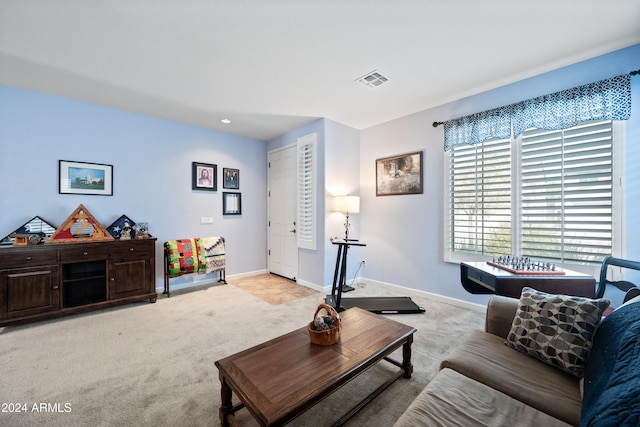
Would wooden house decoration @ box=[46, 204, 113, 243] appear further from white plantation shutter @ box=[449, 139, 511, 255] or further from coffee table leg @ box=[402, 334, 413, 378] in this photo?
white plantation shutter @ box=[449, 139, 511, 255]

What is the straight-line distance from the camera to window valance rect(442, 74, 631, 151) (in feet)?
7.62

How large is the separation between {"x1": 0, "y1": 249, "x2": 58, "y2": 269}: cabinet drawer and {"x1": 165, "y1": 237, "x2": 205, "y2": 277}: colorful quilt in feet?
3.91

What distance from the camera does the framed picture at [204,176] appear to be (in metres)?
4.36

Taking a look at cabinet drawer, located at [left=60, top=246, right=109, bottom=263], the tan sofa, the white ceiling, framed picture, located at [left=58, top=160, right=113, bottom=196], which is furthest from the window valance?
framed picture, located at [left=58, top=160, right=113, bottom=196]

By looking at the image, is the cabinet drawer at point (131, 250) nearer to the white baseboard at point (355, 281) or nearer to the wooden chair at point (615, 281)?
the white baseboard at point (355, 281)

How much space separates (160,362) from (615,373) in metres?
2.70

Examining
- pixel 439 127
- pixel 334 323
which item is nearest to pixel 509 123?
pixel 439 127

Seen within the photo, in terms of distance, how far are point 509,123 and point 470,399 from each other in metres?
2.97

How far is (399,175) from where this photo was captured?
13.0 ft

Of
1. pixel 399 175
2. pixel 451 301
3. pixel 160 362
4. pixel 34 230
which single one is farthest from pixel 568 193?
pixel 34 230

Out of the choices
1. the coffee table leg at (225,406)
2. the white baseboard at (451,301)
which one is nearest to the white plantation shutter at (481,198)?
the white baseboard at (451,301)

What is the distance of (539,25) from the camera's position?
82.0 inches

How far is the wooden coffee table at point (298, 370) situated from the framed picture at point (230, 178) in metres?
3.55

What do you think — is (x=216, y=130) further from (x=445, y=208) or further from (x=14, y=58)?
(x=445, y=208)
